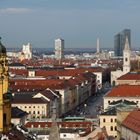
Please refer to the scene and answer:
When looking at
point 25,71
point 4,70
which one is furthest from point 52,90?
point 4,70

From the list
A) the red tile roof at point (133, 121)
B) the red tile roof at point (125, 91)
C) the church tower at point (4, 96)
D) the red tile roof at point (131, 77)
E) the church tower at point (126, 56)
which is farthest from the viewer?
the church tower at point (126, 56)

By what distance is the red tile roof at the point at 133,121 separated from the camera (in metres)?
56.4

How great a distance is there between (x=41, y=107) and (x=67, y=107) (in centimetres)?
1614

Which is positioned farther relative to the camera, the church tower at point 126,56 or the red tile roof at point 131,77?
the church tower at point 126,56

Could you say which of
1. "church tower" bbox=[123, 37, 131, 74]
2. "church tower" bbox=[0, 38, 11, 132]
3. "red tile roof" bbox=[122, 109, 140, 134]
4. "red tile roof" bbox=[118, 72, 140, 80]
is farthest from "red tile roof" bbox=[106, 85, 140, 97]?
"church tower" bbox=[0, 38, 11, 132]

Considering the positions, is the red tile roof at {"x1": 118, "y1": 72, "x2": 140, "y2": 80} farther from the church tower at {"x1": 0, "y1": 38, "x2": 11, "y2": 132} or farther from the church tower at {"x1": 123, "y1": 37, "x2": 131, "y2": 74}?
the church tower at {"x1": 0, "y1": 38, "x2": 11, "y2": 132}

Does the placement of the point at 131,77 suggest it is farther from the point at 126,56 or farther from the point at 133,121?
the point at 133,121

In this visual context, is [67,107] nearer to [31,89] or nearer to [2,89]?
[31,89]

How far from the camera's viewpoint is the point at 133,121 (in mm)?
58438

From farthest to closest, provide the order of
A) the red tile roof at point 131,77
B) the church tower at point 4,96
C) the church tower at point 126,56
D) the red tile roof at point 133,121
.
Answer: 1. the church tower at point 126,56
2. the red tile roof at point 131,77
3. the red tile roof at point 133,121
4. the church tower at point 4,96

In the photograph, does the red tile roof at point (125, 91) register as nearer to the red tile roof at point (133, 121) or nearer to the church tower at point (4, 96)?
the red tile roof at point (133, 121)

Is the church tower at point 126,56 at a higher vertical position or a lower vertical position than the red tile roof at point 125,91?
higher

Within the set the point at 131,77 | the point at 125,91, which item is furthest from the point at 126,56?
the point at 125,91

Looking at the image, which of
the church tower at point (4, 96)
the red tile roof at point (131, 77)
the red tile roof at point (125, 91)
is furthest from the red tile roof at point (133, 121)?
the red tile roof at point (131, 77)
